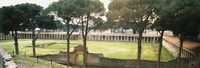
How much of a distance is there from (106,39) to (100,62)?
54.7 m

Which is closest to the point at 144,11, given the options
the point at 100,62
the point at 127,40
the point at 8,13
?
the point at 100,62

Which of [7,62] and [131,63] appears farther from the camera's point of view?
[131,63]

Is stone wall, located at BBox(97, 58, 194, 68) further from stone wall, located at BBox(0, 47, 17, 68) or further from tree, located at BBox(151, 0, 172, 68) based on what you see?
stone wall, located at BBox(0, 47, 17, 68)

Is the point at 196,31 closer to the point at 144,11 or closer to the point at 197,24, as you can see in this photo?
the point at 197,24

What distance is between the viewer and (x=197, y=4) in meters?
29.1

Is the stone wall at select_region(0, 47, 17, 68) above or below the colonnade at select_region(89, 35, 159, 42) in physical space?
above

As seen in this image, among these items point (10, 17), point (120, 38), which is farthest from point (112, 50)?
point (120, 38)

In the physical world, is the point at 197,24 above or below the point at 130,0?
below

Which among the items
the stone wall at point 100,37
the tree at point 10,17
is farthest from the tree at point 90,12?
the stone wall at point 100,37

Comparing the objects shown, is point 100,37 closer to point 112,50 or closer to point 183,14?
point 112,50

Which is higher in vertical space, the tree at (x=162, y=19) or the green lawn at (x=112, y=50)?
the tree at (x=162, y=19)

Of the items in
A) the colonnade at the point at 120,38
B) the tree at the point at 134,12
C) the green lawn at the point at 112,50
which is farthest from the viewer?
the colonnade at the point at 120,38

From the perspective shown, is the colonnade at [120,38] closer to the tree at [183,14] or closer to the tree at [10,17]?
the tree at [10,17]

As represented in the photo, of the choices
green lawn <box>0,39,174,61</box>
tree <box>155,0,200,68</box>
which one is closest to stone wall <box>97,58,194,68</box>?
green lawn <box>0,39,174,61</box>
